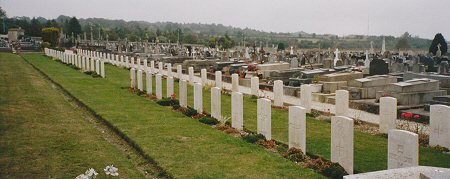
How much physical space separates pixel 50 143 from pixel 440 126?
810cm

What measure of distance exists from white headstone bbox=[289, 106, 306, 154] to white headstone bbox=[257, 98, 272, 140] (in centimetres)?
100

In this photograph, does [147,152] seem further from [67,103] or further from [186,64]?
[186,64]

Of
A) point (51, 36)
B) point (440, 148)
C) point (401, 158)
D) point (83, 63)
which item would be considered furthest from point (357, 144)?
point (51, 36)

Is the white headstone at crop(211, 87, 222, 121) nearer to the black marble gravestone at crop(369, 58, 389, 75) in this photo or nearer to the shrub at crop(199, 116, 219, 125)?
the shrub at crop(199, 116, 219, 125)

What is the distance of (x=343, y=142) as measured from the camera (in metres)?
7.92

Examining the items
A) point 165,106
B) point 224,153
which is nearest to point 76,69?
point 165,106

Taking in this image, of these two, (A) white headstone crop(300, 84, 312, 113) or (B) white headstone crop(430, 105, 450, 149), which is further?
(A) white headstone crop(300, 84, 312, 113)

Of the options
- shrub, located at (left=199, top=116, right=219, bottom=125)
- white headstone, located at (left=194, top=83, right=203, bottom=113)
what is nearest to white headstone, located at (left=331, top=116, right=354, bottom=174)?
shrub, located at (left=199, top=116, right=219, bottom=125)

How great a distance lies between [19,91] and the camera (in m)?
18.6

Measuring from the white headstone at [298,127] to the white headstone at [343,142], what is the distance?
2.76ft

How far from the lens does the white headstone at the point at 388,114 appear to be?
35.9 ft

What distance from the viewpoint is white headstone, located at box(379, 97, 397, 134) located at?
10.9m

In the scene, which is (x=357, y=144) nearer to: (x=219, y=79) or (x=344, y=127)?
(x=344, y=127)

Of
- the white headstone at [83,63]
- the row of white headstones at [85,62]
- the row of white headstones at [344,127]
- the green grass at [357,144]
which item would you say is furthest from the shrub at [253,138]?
the white headstone at [83,63]
